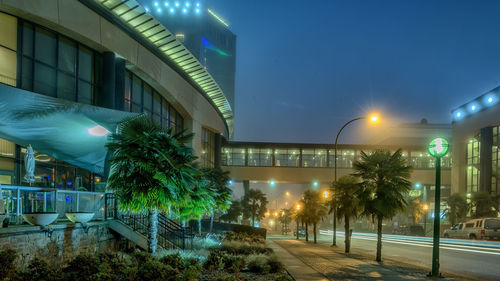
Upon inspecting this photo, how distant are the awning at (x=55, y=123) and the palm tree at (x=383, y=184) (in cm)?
1185

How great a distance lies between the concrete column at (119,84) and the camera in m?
25.7

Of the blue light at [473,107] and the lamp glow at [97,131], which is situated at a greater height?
the blue light at [473,107]

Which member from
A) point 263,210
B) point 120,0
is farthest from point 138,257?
point 263,210

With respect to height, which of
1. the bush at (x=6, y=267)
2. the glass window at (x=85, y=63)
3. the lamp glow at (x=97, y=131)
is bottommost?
the bush at (x=6, y=267)

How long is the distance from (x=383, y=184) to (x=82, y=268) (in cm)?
1483

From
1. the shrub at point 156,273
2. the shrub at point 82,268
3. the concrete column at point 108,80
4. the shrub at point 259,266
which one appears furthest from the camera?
the concrete column at point 108,80

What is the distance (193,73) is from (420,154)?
54576mm

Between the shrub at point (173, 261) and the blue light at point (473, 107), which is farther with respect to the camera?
the blue light at point (473, 107)

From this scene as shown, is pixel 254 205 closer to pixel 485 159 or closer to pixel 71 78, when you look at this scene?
pixel 485 159

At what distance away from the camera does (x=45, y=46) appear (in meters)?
20.9

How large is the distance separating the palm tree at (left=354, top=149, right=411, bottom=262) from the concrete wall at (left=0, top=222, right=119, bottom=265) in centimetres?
1235

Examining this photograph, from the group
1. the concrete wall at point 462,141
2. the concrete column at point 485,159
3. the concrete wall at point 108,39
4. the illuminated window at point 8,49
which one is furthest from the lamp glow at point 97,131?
the concrete wall at point 462,141

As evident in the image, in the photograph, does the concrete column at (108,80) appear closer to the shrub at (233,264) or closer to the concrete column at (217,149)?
the shrub at (233,264)

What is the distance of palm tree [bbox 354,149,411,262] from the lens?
20.3m
